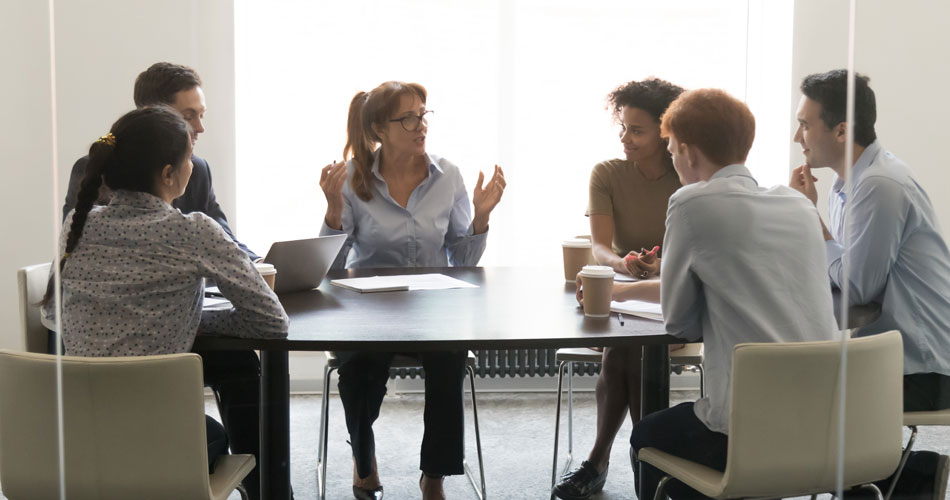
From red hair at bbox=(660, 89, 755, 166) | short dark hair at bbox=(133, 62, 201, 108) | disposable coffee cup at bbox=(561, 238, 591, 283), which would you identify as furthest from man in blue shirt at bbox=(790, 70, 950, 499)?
short dark hair at bbox=(133, 62, 201, 108)

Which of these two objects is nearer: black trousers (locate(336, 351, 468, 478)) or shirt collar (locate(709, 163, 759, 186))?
shirt collar (locate(709, 163, 759, 186))

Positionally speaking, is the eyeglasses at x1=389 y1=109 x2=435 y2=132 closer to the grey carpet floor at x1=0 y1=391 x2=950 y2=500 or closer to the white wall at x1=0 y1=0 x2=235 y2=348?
the white wall at x1=0 y1=0 x2=235 y2=348

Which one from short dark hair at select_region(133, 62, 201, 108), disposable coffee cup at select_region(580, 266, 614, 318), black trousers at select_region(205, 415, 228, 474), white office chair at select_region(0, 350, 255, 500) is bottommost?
black trousers at select_region(205, 415, 228, 474)

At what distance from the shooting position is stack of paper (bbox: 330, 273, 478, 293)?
211 cm

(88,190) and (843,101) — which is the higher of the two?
(843,101)

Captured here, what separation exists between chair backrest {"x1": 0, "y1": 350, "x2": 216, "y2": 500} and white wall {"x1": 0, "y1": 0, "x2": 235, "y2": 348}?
0.12 metres

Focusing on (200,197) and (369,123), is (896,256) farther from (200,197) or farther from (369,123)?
(200,197)

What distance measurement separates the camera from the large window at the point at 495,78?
3.39m

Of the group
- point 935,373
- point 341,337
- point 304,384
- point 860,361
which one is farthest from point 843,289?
point 304,384

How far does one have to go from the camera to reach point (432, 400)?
2.33 m

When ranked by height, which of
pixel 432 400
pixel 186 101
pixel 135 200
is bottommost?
pixel 432 400

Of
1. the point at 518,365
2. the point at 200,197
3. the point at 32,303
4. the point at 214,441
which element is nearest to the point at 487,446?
the point at 518,365

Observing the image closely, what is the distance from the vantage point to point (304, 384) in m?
3.19

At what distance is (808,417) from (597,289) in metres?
0.46
